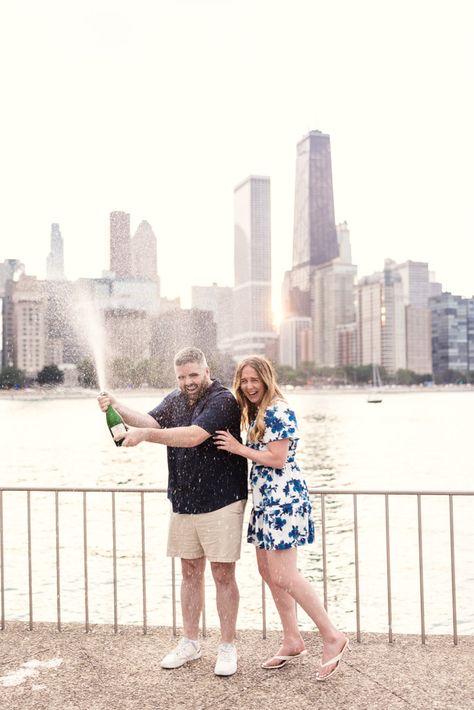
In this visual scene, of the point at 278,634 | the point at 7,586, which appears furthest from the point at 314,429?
the point at 278,634

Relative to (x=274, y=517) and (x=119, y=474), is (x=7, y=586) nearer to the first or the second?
(x=274, y=517)

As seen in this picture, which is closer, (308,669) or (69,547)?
(308,669)

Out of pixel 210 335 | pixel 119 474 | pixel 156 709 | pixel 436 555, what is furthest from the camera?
pixel 210 335

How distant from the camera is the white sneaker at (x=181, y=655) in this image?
4742 mm

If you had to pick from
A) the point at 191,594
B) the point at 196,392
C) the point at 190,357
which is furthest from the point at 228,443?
the point at 191,594

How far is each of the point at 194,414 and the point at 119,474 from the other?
36.9m

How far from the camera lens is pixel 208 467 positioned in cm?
453

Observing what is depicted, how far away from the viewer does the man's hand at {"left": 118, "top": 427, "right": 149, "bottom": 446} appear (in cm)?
406

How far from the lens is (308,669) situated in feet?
15.3

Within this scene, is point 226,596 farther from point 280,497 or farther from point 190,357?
point 190,357

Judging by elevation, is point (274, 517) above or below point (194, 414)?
below

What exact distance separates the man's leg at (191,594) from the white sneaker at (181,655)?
50 millimetres

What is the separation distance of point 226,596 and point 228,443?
1.04 meters

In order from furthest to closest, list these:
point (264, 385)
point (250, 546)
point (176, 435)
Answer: point (250, 546)
point (264, 385)
point (176, 435)
